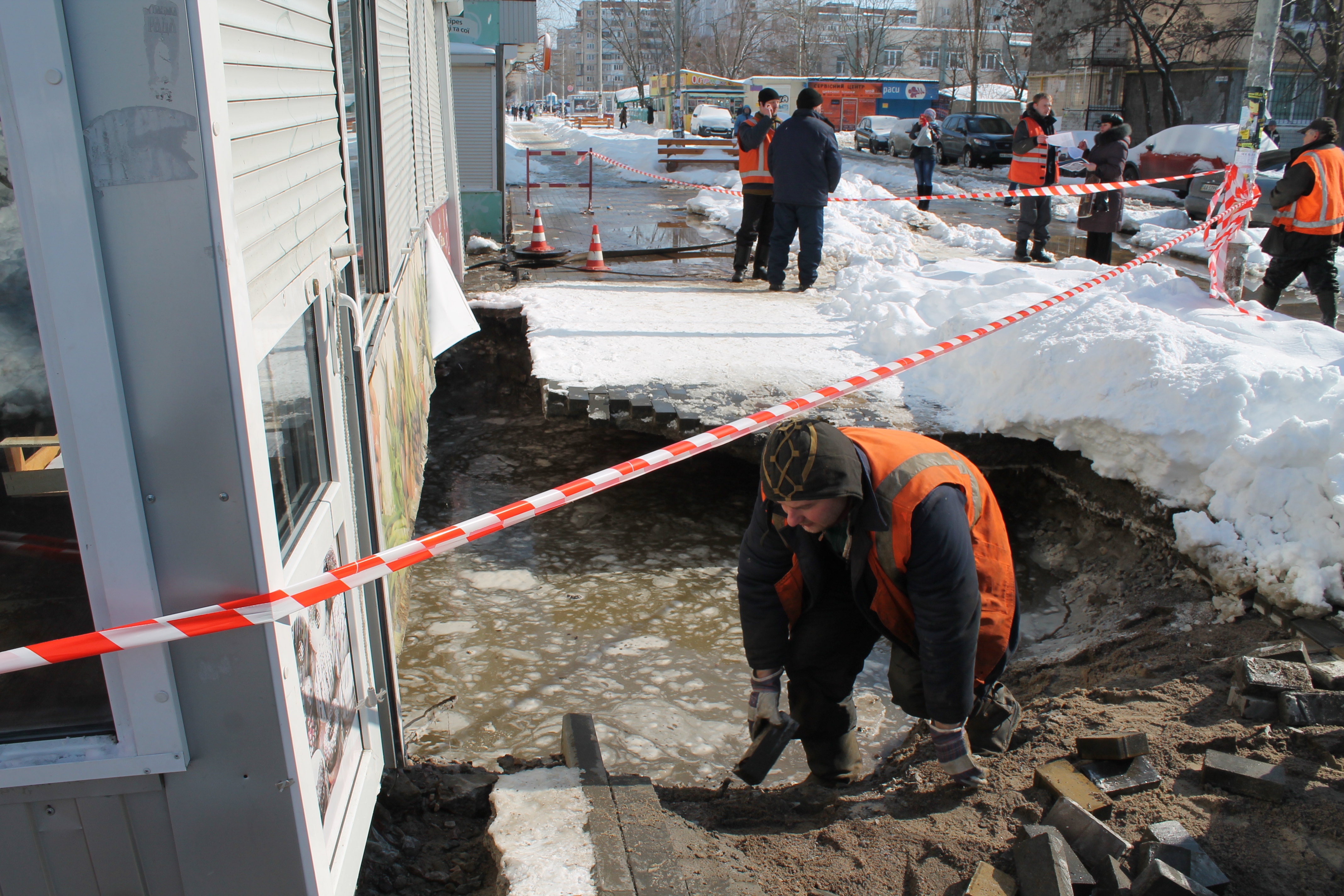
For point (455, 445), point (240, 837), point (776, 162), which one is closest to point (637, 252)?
point (776, 162)

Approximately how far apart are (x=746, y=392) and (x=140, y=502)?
4.83 meters

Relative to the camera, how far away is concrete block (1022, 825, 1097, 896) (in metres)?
2.37

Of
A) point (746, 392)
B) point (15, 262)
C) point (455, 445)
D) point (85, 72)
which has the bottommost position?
point (455, 445)

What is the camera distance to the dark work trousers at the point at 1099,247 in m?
10.2

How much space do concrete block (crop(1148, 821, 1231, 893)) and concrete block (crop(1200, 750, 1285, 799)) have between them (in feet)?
1.02

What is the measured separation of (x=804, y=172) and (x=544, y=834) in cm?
746

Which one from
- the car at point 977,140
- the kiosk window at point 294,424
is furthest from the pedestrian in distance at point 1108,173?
the car at point 977,140

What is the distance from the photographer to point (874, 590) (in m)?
2.79

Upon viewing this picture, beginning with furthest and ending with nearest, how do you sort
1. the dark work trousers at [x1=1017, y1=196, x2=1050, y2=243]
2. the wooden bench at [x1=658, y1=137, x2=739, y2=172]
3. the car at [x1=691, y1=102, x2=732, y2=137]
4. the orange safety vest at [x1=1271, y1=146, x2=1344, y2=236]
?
the car at [x1=691, y1=102, x2=732, y2=137] < the wooden bench at [x1=658, y1=137, x2=739, y2=172] < the dark work trousers at [x1=1017, y1=196, x2=1050, y2=243] < the orange safety vest at [x1=1271, y1=146, x2=1344, y2=236]

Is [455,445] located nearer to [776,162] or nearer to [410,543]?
[776,162]

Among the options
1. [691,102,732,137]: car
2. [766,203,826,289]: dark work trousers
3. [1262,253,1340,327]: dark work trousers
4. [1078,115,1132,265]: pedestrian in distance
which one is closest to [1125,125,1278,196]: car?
[1078,115,1132,265]: pedestrian in distance

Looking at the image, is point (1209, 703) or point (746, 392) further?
point (746, 392)

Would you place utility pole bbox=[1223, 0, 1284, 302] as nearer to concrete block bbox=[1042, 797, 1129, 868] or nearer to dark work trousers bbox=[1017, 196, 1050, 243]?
dark work trousers bbox=[1017, 196, 1050, 243]

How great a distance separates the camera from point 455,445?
24.1 ft
